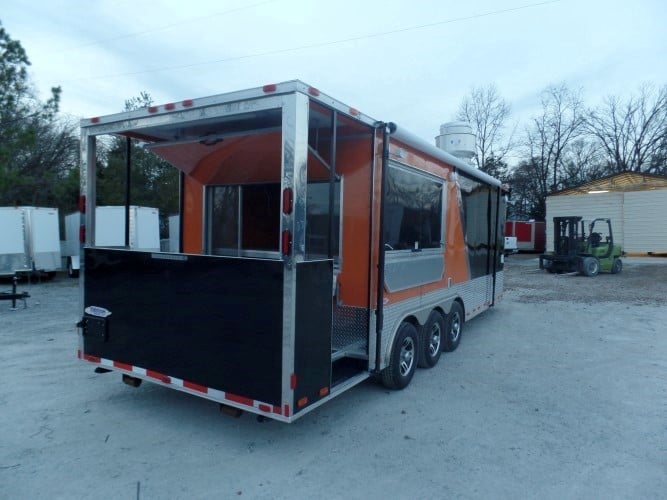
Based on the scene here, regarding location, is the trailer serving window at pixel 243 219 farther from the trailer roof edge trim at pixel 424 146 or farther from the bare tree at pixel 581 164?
the bare tree at pixel 581 164

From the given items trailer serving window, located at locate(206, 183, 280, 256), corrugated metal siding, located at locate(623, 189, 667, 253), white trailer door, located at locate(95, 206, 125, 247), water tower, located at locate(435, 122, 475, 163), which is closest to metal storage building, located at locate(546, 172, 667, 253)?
corrugated metal siding, located at locate(623, 189, 667, 253)

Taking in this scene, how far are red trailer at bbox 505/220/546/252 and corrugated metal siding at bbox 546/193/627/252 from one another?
3.70 m

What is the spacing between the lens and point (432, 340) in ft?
18.1

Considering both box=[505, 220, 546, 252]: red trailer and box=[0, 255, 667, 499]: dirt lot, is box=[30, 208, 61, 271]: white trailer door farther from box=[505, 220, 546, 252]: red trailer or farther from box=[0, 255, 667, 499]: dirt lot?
box=[505, 220, 546, 252]: red trailer

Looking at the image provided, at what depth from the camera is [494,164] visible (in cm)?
3488

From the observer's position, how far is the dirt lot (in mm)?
2988

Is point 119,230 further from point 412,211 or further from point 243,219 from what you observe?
point 412,211

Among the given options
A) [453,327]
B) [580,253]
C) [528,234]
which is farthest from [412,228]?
[528,234]

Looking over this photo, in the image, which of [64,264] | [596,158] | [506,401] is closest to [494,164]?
[596,158]

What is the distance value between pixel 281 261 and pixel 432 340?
10.3 ft

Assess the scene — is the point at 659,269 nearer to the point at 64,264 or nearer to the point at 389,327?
the point at 389,327

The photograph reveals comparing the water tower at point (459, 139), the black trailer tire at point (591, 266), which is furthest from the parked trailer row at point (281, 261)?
the black trailer tire at point (591, 266)

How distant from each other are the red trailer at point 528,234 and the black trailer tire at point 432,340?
2391 centimetres

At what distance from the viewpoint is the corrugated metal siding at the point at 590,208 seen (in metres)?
22.5
